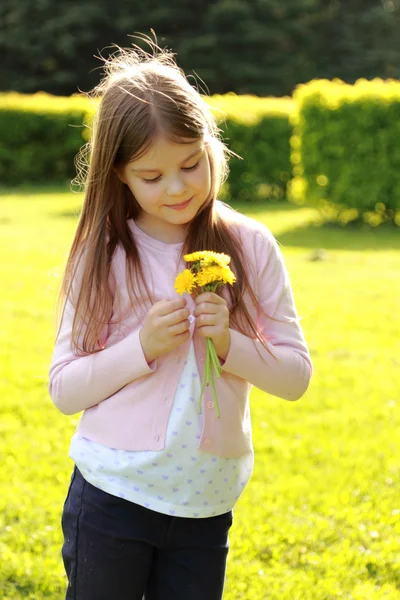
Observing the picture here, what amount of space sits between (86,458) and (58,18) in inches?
1240

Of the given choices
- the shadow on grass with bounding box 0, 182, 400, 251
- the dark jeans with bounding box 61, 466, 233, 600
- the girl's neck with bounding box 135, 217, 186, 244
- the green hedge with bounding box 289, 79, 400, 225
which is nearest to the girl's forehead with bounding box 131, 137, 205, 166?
the girl's neck with bounding box 135, 217, 186, 244

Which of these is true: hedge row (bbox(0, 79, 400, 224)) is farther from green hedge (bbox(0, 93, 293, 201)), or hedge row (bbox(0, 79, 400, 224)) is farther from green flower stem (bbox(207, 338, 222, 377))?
green flower stem (bbox(207, 338, 222, 377))

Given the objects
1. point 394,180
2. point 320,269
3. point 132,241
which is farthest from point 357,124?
point 132,241

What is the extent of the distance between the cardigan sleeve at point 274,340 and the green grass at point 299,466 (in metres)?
0.49

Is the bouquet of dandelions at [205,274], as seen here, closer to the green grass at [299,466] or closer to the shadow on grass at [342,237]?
the green grass at [299,466]

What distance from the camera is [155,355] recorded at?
197cm

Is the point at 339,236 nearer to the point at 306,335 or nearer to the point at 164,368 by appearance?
A: the point at 306,335

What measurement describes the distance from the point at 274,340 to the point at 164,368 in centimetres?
26

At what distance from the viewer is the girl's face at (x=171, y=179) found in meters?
1.96

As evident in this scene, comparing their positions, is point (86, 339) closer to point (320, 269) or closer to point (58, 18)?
point (320, 269)

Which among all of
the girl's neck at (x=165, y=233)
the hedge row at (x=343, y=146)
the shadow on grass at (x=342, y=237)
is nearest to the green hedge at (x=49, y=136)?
the hedge row at (x=343, y=146)

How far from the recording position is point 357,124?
12469 millimetres

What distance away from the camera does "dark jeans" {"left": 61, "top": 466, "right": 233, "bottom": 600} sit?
2039mm

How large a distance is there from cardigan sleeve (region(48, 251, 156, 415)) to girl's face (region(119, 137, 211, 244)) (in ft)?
0.75
